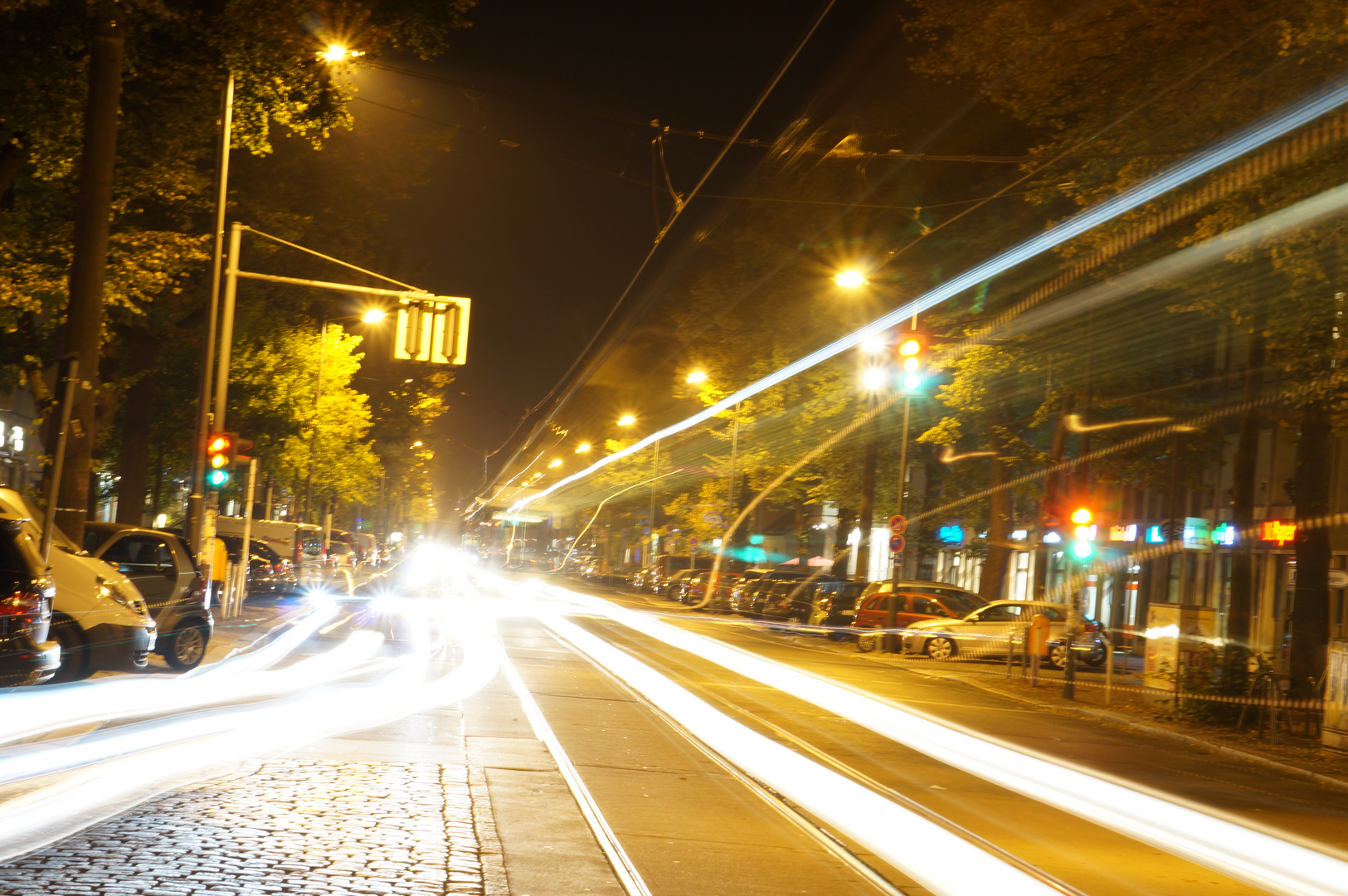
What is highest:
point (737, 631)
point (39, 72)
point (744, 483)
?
point (39, 72)

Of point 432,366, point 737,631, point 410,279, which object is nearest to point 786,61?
point 737,631

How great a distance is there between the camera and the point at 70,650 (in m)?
13.2

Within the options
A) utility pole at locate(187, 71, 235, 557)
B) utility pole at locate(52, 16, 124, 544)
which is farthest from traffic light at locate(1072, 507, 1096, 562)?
utility pole at locate(52, 16, 124, 544)

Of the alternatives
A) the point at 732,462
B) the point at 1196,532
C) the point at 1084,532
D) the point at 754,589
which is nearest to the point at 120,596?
the point at 1084,532

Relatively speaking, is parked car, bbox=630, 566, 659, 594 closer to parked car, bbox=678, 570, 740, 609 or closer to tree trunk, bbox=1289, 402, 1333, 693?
parked car, bbox=678, 570, 740, 609

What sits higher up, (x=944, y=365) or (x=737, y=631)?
(x=944, y=365)

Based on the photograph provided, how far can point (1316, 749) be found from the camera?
1602 cm

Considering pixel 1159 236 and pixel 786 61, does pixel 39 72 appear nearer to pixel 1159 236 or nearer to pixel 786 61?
pixel 786 61

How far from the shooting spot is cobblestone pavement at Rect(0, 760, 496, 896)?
599cm

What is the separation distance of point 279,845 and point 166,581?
10829mm

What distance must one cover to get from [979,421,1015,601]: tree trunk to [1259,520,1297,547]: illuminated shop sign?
6.95 meters

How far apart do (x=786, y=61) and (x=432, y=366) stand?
44893 mm

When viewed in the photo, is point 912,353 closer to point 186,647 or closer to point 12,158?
point 186,647

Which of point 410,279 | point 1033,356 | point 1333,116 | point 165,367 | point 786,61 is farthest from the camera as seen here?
point 410,279
